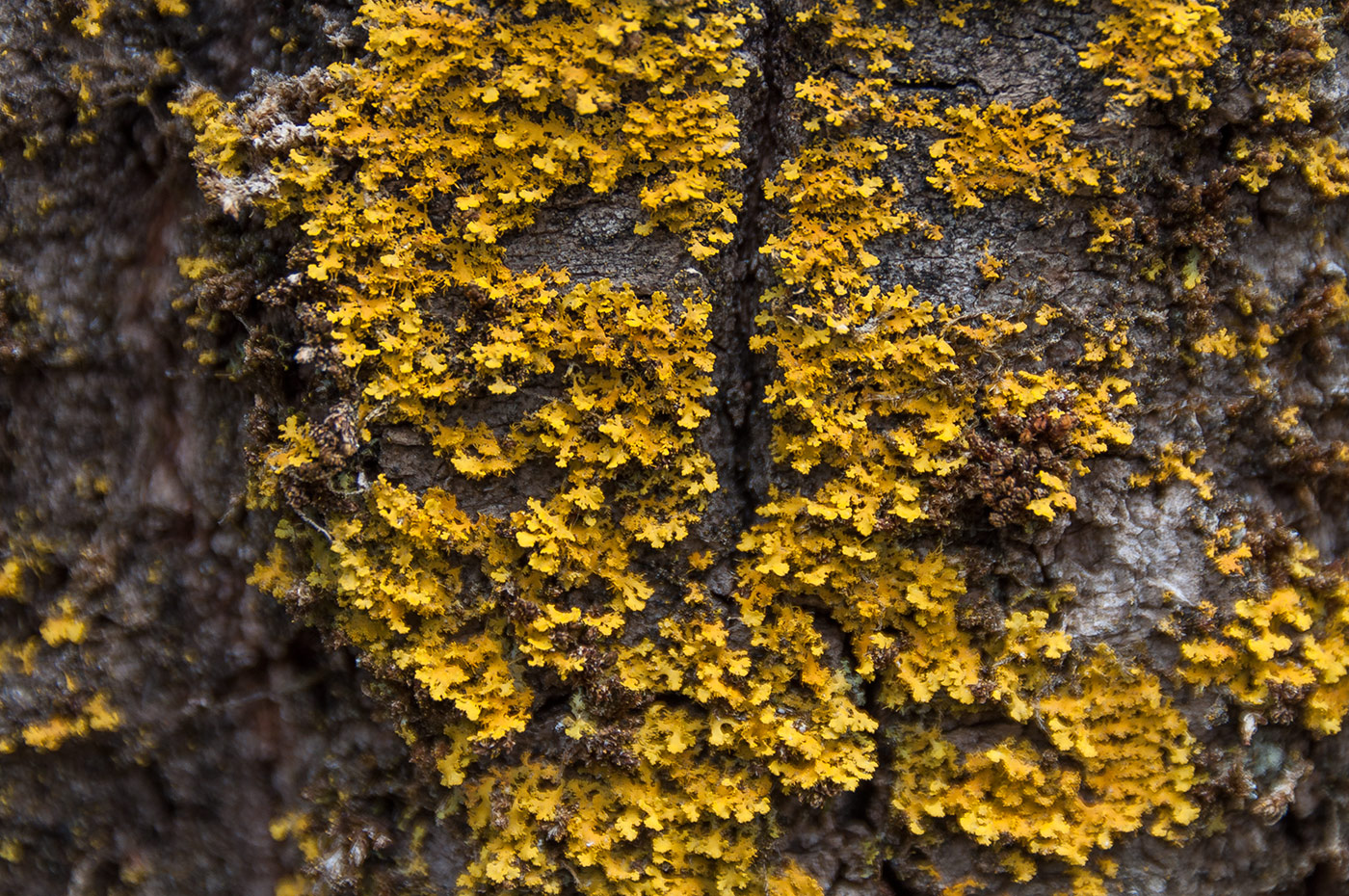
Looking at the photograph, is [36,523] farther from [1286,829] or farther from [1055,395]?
[1286,829]

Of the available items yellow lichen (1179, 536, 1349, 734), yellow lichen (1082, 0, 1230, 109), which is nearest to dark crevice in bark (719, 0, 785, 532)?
yellow lichen (1082, 0, 1230, 109)

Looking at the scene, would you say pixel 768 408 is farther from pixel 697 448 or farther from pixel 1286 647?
pixel 1286 647

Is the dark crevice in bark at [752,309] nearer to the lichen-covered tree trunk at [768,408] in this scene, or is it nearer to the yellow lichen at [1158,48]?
the lichen-covered tree trunk at [768,408]

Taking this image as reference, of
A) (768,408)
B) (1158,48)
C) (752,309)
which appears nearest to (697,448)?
(768,408)

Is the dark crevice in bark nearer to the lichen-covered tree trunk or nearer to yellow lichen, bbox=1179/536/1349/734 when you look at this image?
the lichen-covered tree trunk

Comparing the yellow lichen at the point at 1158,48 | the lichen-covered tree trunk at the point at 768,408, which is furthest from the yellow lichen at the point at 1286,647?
the yellow lichen at the point at 1158,48
